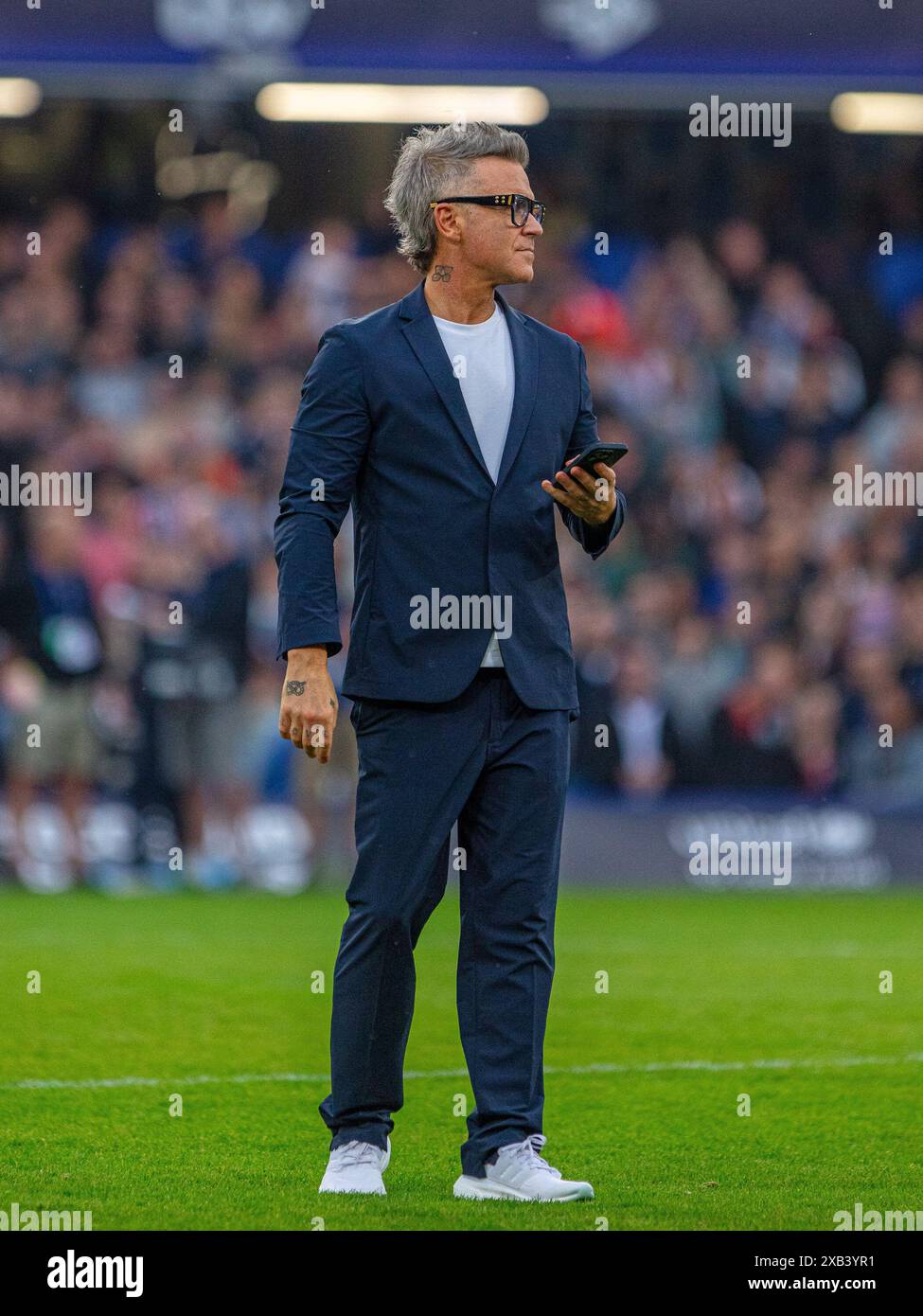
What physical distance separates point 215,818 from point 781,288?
6.09 m

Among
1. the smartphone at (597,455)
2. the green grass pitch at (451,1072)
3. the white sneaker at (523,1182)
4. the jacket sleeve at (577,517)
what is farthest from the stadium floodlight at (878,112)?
the white sneaker at (523,1182)

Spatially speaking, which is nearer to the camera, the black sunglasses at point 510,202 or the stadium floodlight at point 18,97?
the black sunglasses at point 510,202

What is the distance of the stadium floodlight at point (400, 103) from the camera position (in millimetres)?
14742

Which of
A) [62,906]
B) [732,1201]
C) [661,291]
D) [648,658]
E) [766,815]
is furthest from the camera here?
[661,291]

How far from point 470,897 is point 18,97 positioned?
11581 mm

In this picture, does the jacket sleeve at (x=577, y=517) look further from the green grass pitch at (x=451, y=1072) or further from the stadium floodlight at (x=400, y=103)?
the stadium floodlight at (x=400, y=103)

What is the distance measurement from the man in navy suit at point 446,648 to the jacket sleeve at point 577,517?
0.01 meters

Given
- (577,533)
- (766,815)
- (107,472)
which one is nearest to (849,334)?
(766,815)

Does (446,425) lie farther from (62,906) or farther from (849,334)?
(849,334)

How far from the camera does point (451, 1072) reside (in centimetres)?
666

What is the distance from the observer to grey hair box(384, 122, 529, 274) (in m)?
4.71

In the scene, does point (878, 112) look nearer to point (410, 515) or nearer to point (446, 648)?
point (410, 515)
